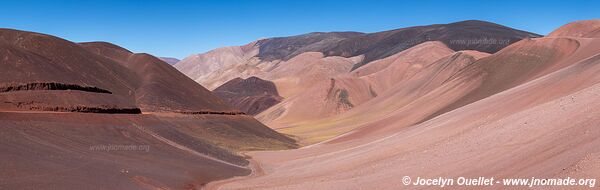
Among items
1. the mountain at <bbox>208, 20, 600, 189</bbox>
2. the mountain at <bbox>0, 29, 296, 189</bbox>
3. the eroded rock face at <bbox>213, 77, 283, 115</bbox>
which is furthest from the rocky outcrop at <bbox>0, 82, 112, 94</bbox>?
the eroded rock face at <bbox>213, 77, 283, 115</bbox>

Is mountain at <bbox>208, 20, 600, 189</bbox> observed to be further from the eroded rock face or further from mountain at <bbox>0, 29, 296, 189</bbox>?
Result: the eroded rock face

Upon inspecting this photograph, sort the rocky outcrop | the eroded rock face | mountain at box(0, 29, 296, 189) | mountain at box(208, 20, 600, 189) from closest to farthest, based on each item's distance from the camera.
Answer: mountain at box(208, 20, 600, 189) → mountain at box(0, 29, 296, 189) → the rocky outcrop → the eroded rock face

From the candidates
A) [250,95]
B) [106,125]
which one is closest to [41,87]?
[106,125]

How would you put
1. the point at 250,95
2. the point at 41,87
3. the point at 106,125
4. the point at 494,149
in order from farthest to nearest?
the point at 250,95
the point at 41,87
the point at 106,125
the point at 494,149

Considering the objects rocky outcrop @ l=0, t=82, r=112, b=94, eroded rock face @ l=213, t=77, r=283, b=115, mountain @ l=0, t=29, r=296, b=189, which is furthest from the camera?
eroded rock face @ l=213, t=77, r=283, b=115

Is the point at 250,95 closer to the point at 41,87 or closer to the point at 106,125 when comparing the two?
the point at 41,87

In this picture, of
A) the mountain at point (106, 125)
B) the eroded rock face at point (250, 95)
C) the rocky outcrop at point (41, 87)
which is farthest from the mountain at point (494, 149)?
the eroded rock face at point (250, 95)
